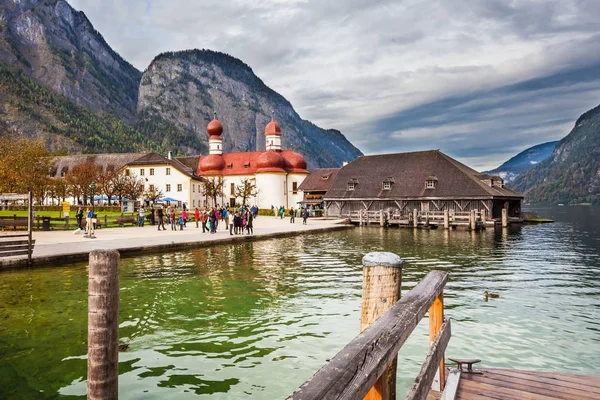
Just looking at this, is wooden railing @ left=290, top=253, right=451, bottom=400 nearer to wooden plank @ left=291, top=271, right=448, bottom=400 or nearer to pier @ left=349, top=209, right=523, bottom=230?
wooden plank @ left=291, top=271, right=448, bottom=400

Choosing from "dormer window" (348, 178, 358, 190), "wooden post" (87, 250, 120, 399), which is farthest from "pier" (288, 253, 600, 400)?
"dormer window" (348, 178, 358, 190)

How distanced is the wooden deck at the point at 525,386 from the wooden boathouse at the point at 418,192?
42.5 metres

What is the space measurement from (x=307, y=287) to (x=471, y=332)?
19.9 ft

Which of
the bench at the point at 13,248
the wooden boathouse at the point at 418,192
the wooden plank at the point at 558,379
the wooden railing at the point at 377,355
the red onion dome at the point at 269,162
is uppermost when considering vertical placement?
the red onion dome at the point at 269,162

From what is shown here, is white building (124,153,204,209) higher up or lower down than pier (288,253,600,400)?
higher up

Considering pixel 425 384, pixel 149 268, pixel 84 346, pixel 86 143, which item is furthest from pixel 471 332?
pixel 86 143

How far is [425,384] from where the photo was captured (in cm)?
366

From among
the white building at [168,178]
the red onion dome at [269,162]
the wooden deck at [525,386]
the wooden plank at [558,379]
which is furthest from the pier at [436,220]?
the white building at [168,178]

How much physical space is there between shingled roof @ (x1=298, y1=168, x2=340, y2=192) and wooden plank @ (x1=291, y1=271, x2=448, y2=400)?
2761 inches

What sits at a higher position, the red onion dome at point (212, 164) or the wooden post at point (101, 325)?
the red onion dome at point (212, 164)

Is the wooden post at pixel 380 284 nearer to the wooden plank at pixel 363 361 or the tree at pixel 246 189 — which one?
the wooden plank at pixel 363 361

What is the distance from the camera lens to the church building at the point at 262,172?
274 ft

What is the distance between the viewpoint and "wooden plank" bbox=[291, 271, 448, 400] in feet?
5.91

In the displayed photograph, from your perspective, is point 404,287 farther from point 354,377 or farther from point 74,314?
point 354,377
